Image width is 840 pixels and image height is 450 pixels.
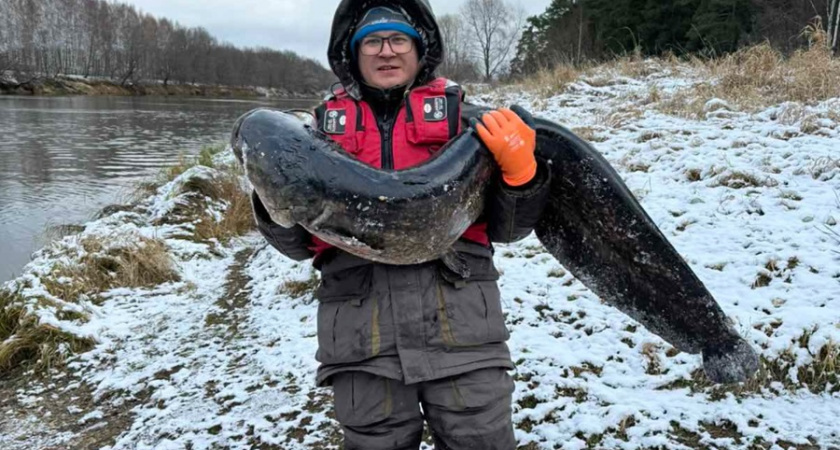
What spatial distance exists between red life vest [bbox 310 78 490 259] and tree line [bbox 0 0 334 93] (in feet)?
221

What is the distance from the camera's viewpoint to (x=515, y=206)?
5.55 feet

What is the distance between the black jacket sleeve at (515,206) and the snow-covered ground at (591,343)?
5.04ft

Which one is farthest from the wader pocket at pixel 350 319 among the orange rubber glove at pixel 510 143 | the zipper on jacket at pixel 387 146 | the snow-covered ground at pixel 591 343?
the snow-covered ground at pixel 591 343

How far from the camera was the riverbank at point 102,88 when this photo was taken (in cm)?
4888

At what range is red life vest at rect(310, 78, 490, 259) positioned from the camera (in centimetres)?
175

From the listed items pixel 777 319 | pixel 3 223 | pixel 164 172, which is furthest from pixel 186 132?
pixel 777 319

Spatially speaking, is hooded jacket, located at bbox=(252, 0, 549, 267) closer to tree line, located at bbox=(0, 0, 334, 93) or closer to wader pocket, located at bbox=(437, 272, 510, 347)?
wader pocket, located at bbox=(437, 272, 510, 347)

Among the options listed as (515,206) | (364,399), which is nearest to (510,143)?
(515,206)

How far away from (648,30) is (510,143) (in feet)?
93.7

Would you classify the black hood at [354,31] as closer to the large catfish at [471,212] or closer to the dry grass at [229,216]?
the large catfish at [471,212]

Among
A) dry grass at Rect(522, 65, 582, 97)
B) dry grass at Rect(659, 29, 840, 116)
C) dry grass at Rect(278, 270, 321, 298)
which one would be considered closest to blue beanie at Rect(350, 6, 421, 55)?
dry grass at Rect(278, 270, 321, 298)

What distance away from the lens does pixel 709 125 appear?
6504 mm

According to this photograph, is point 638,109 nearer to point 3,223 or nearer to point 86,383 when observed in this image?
point 86,383

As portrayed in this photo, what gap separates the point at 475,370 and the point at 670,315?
0.82 meters
